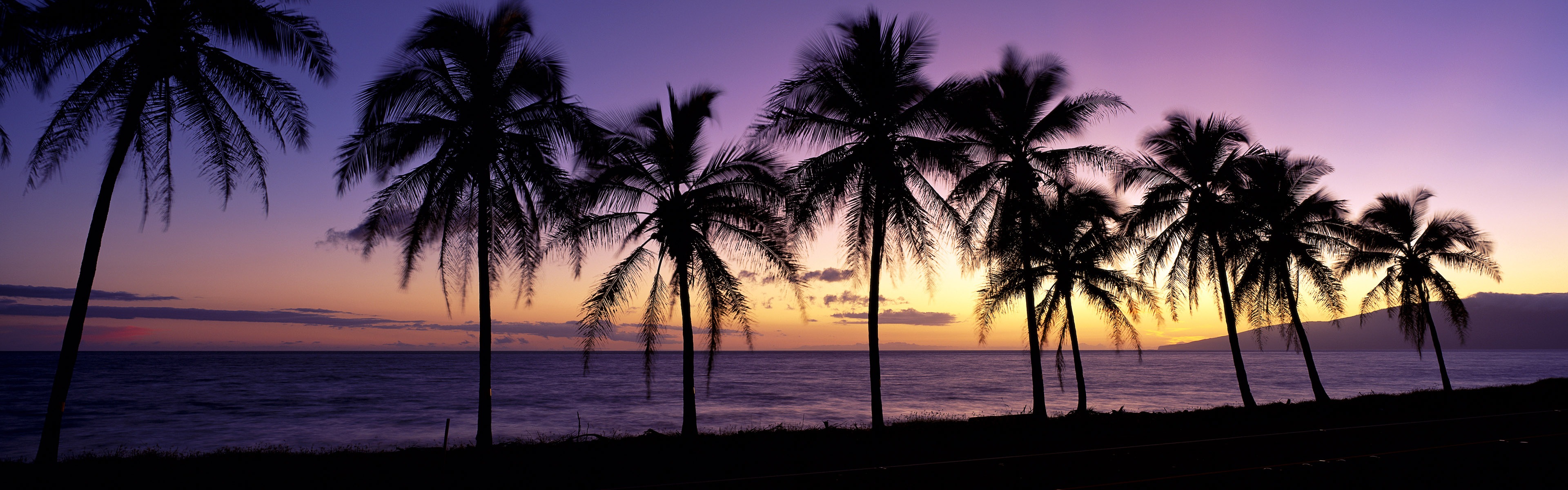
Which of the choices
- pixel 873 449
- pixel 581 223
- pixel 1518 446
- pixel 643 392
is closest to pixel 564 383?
pixel 643 392

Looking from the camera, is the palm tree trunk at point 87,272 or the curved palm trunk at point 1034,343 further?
the curved palm trunk at point 1034,343

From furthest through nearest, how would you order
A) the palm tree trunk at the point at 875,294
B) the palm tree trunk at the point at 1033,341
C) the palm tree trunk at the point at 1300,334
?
the palm tree trunk at the point at 1300,334 → the palm tree trunk at the point at 1033,341 → the palm tree trunk at the point at 875,294

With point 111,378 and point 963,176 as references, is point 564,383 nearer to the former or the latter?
point 111,378

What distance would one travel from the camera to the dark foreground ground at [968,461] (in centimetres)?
863

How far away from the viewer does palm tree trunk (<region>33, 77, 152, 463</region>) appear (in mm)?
9477

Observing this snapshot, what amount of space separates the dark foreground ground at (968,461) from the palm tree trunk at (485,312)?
59cm

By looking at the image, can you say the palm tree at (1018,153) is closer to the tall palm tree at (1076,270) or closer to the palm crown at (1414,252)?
the tall palm tree at (1076,270)

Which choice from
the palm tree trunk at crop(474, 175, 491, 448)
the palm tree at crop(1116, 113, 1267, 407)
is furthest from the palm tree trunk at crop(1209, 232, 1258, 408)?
the palm tree trunk at crop(474, 175, 491, 448)

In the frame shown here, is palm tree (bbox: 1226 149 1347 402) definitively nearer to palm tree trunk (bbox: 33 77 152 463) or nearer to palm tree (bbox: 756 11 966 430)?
palm tree (bbox: 756 11 966 430)

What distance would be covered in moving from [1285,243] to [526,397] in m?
43.4

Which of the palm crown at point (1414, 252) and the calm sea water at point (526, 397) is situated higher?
the palm crown at point (1414, 252)

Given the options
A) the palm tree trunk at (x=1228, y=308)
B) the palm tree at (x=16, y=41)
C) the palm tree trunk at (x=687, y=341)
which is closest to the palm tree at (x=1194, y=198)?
the palm tree trunk at (x=1228, y=308)

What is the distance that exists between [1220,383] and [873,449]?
2333 inches

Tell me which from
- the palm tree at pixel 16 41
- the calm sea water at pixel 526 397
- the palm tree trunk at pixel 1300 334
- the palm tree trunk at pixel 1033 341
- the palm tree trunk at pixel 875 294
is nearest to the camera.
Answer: the palm tree at pixel 16 41
